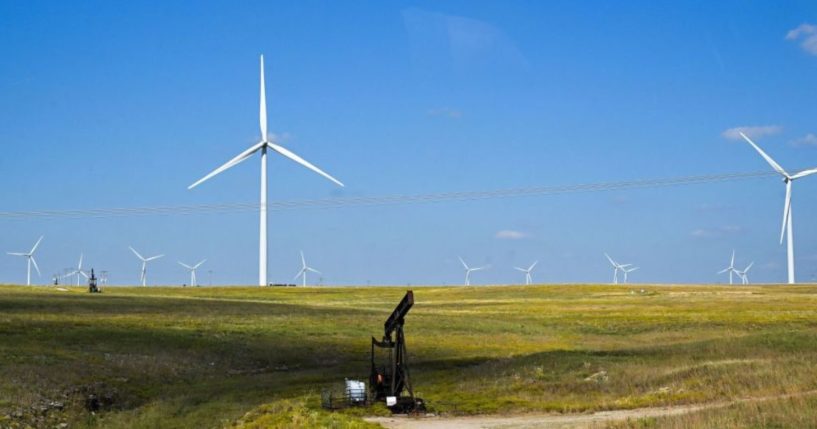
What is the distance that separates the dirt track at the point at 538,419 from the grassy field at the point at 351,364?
1.29 metres

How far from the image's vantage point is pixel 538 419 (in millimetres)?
32500

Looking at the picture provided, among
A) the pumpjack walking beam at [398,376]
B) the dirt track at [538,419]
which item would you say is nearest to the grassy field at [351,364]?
the pumpjack walking beam at [398,376]

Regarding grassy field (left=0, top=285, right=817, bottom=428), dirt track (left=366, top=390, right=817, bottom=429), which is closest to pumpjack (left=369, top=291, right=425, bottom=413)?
grassy field (left=0, top=285, right=817, bottom=428)

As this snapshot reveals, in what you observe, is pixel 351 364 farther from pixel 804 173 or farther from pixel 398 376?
pixel 804 173

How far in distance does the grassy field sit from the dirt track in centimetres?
129

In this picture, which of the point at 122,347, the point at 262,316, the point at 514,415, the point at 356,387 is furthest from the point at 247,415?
the point at 262,316

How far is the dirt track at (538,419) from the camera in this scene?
3022cm

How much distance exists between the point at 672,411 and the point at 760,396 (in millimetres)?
3647

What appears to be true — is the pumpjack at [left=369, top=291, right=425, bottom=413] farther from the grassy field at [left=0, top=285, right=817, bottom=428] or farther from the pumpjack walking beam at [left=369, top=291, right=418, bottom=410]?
the grassy field at [left=0, top=285, right=817, bottom=428]

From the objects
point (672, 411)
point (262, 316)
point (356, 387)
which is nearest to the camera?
point (672, 411)

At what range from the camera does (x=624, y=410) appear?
33281mm

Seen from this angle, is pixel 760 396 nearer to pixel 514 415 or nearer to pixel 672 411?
pixel 672 411

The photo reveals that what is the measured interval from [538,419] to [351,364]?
25.9 meters

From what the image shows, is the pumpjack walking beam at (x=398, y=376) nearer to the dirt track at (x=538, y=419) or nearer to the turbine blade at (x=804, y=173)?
the dirt track at (x=538, y=419)
